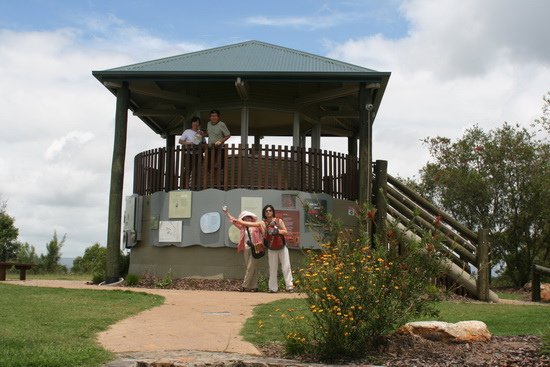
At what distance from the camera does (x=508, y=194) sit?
2598 cm

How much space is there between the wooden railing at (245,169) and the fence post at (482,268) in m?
4.63

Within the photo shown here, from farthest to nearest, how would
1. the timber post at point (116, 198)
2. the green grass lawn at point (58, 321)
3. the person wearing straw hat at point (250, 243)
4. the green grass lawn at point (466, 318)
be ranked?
the timber post at point (116, 198), the person wearing straw hat at point (250, 243), the green grass lawn at point (466, 318), the green grass lawn at point (58, 321)

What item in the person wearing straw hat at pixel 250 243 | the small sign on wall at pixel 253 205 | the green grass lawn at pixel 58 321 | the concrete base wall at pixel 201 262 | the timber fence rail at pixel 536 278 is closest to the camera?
the green grass lawn at pixel 58 321

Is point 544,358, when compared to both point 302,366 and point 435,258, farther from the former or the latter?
point 302,366

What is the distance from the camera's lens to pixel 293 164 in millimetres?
19078

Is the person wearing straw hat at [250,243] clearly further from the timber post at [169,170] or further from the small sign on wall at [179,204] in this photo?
the timber post at [169,170]

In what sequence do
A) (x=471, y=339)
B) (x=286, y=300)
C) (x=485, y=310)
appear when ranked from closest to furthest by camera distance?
(x=471, y=339), (x=485, y=310), (x=286, y=300)

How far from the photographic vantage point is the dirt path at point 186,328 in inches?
338

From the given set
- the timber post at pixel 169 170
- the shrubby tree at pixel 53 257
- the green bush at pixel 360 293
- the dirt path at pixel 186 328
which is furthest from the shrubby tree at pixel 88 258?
the green bush at pixel 360 293

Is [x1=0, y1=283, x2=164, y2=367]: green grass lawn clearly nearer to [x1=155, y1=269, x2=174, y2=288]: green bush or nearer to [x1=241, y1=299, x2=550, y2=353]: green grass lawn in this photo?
[x1=241, y1=299, x2=550, y2=353]: green grass lawn

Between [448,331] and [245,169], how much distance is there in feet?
33.8

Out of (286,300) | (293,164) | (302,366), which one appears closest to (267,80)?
(293,164)

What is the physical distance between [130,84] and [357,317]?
13.2 metres

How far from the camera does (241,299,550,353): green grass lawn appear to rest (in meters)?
9.52
